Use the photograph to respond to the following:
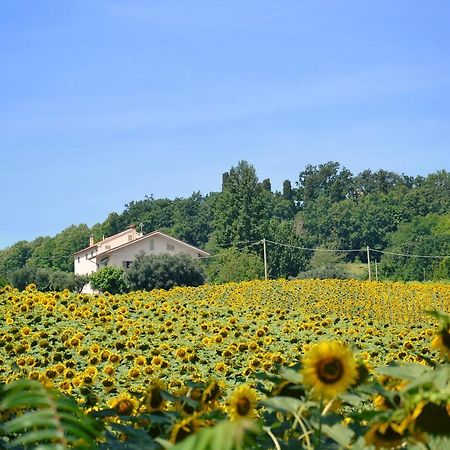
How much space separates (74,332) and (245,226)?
54133mm

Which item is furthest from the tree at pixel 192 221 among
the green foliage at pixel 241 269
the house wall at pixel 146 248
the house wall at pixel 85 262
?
the green foliage at pixel 241 269

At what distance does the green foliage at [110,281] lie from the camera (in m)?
38.6

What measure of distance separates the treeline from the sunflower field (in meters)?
25.8

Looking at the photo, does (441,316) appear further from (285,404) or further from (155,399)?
(155,399)

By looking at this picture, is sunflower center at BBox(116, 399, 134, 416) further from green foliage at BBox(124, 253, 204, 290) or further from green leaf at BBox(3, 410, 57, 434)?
green foliage at BBox(124, 253, 204, 290)

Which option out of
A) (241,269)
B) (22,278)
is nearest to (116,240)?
(22,278)

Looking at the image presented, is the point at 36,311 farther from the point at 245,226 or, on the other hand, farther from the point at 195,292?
the point at 245,226

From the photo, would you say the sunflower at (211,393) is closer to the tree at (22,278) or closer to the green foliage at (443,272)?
the green foliage at (443,272)

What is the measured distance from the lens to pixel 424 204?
267 feet

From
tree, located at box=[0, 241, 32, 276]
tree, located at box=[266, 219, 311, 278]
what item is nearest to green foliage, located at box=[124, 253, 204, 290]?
tree, located at box=[266, 219, 311, 278]

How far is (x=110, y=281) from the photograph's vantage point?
132 ft

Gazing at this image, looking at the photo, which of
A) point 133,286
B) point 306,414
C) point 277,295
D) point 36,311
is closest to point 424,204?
point 133,286

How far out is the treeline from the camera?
55969 mm

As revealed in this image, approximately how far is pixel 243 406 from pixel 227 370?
18.1ft
